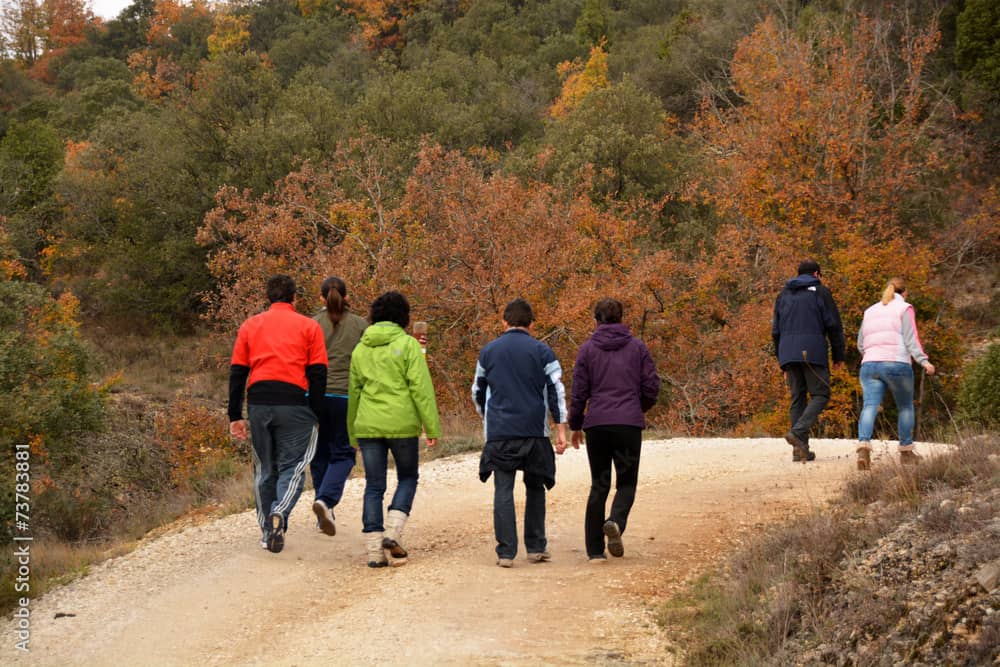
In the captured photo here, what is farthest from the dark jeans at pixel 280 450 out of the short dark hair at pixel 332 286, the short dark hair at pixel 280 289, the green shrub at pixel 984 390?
the green shrub at pixel 984 390

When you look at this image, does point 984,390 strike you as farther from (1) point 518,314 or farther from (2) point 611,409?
(1) point 518,314

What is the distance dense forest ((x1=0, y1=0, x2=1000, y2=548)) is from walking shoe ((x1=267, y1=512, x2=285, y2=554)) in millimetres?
11966

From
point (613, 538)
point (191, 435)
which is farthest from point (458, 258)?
point (613, 538)

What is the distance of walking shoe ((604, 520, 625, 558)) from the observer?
26.2ft

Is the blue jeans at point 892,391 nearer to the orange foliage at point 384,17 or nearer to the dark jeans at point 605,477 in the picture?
the dark jeans at point 605,477

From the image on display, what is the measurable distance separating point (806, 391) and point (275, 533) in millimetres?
5786

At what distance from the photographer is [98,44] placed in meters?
99.5

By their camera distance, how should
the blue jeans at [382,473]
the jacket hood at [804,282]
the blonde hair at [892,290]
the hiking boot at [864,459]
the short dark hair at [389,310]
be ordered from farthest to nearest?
the jacket hood at [804,282] < the blonde hair at [892,290] < the hiking boot at [864,459] < the short dark hair at [389,310] < the blue jeans at [382,473]

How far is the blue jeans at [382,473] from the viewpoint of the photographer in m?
8.30

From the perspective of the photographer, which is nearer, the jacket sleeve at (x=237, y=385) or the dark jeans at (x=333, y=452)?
the jacket sleeve at (x=237, y=385)

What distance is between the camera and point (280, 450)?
8539 millimetres

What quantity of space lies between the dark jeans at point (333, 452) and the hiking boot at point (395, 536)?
0.77 meters

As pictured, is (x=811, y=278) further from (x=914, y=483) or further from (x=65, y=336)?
(x=65, y=336)

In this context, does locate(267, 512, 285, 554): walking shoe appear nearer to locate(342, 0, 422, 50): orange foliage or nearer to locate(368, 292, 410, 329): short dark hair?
locate(368, 292, 410, 329): short dark hair
